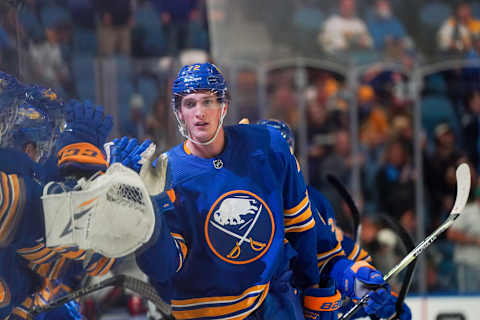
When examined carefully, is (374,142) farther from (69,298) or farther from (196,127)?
(69,298)

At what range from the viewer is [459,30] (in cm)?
495

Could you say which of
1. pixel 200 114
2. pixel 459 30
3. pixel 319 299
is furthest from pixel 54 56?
pixel 459 30

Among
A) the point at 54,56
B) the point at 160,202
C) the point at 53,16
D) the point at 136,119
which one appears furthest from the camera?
the point at 136,119

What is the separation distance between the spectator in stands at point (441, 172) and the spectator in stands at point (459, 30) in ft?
2.14

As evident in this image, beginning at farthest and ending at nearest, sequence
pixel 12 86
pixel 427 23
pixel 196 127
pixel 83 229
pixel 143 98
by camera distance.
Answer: pixel 427 23
pixel 143 98
pixel 196 127
pixel 12 86
pixel 83 229

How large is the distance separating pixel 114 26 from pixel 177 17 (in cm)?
45

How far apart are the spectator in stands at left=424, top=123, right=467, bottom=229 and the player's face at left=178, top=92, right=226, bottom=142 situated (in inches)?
121

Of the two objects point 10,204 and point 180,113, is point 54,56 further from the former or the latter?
point 10,204

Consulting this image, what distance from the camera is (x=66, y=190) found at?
1.32 metres

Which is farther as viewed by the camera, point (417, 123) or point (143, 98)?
point (417, 123)

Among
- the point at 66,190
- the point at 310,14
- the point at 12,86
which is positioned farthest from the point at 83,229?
the point at 310,14

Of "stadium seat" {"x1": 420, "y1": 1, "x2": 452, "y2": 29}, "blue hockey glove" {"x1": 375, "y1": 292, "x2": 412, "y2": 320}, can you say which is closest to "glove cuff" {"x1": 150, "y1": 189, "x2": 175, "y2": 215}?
"blue hockey glove" {"x1": 375, "y1": 292, "x2": 412, "y2": 320}

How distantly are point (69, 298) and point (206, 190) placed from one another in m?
0.52

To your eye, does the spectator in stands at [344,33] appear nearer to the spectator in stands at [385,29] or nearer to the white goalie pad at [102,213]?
the spectator in stands at [385,29]
